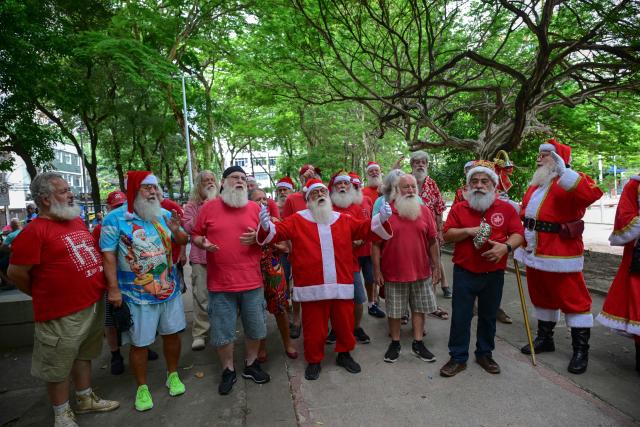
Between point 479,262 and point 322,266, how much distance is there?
53.9 inches

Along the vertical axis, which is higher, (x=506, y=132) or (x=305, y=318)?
(x=506, y=132)

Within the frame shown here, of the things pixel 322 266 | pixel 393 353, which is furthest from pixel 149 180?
pixel 393 353

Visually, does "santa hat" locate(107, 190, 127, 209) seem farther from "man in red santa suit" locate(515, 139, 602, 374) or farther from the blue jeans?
→ "man in red santa suit" locate(515, 139, 602, 374)

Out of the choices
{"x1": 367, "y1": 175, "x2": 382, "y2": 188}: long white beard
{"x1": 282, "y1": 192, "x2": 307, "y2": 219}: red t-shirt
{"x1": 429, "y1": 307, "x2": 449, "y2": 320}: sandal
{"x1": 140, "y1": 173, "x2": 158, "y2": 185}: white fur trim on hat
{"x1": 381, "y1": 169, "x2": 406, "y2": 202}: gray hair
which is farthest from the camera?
Result: {"x1": 367, "y1": 175, "x2": 382, "y2": 188}: long white beard

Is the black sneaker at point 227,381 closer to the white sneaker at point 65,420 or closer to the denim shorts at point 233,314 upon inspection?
the denim shorts at point 233,314

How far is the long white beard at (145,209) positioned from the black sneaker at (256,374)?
62.9 inches

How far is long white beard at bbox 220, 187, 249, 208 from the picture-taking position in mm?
3396

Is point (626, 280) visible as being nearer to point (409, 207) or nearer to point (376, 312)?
point (409, 207)

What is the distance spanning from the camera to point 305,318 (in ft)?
11.5

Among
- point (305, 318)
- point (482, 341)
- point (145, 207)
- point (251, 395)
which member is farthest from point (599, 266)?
point (145, 207)

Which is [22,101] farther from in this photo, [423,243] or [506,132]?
[506,132]

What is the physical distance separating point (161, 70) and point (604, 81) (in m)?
8.79

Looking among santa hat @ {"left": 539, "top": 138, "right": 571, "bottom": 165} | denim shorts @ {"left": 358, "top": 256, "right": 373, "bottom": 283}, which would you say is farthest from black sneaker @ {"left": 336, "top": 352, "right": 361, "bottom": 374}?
santa hat @ {"left": 539, "top": 138, "right": 571, "bottom": 165}

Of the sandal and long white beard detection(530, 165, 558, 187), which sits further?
the sandal
